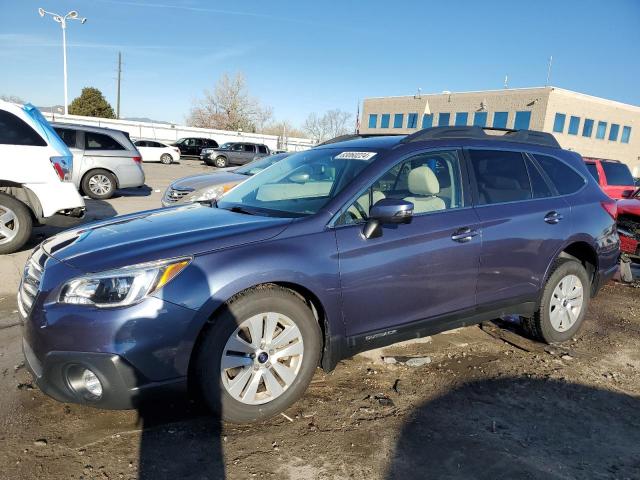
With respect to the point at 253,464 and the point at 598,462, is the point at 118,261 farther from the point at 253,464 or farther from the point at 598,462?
the point at 598,462

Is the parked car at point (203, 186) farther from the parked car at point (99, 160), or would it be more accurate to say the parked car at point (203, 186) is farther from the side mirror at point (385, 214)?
the side mirror at point (385, 214)

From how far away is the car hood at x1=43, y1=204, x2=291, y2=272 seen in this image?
8.64ft

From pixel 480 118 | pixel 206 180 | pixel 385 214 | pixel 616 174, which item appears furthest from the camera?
pixel 480 118

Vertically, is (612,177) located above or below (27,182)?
above

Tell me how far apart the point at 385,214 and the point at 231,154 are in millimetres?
28346

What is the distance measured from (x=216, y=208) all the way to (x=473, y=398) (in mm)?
2266

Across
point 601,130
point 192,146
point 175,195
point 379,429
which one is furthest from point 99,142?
point 601,130

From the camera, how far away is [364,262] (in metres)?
3.07

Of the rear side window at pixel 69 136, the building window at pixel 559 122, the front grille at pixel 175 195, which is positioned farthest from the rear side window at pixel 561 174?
the building window at pixel 559 122

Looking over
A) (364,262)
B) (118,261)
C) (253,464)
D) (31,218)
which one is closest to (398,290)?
(364,262)

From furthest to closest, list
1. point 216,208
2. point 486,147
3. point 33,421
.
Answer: point 486,147, point 216,208, point 33,421

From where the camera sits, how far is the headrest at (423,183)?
3.64 metres

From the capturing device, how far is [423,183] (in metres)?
3.66

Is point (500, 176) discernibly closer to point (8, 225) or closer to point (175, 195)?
point (175, 195)
